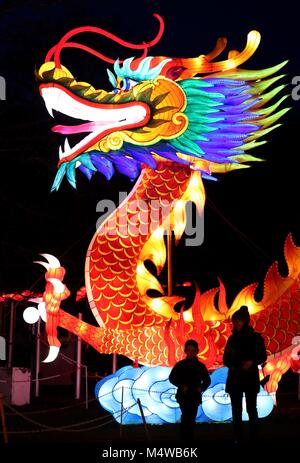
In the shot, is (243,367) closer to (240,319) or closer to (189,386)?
(240,319)

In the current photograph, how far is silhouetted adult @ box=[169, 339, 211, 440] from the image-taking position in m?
7.57

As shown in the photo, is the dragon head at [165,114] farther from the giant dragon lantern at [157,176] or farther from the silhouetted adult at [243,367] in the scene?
the silhouetted adult at [243,367]

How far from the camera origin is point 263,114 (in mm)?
10891

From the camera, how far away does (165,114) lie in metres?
10.8

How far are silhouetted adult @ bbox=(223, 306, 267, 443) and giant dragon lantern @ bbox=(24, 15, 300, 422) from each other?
10.0 ft

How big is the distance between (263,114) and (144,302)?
9.50 feet

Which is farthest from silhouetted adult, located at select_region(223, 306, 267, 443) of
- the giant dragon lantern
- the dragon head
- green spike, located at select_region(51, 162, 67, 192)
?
green spike, located at select_region(51, 162, 67, 192)

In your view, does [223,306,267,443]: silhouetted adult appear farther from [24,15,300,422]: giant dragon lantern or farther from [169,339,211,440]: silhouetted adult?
[24,15,300,422]: giant dragon lantern

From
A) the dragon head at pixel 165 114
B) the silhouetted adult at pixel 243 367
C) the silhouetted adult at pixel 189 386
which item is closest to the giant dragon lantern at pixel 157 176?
the dragon head at pixel 165 114

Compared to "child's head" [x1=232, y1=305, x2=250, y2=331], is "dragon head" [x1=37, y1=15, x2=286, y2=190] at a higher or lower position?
higher

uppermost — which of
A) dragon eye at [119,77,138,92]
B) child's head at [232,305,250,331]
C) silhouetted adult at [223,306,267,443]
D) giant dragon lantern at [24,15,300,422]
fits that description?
dragon eye at [119,77,138,92]

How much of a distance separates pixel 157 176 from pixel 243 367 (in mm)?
4276
